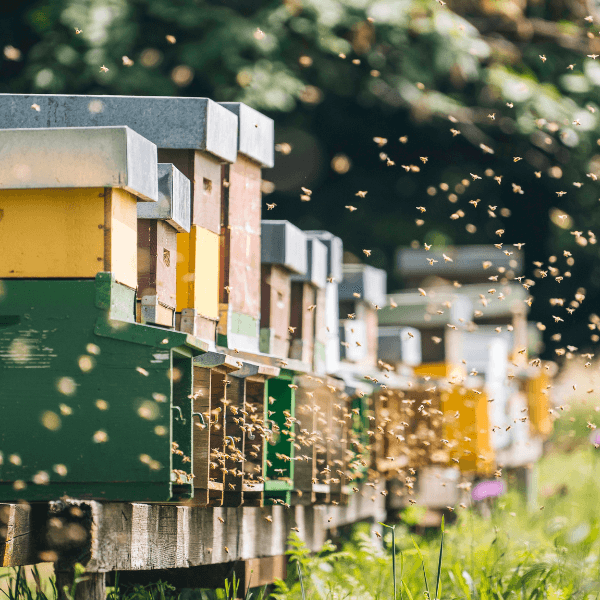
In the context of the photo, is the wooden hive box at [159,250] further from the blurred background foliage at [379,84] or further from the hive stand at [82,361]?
the blurred background foliage at [379,84]

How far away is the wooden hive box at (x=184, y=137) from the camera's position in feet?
9.00

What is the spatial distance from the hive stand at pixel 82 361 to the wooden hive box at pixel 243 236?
30.5 inches

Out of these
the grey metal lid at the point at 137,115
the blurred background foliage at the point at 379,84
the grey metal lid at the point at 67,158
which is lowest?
the grey metal lid at the point at 67,158

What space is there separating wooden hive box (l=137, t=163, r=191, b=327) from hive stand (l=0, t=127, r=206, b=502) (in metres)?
0.25

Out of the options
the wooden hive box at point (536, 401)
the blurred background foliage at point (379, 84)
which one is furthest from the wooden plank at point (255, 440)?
the wooden hive box at point (536, 401)

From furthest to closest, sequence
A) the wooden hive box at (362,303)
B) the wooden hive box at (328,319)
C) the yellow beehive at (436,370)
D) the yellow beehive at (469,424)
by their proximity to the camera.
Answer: the yellow beehive at (436,370) → the yellow beehive at (469,424) → the wooden hive box at (362,303) → the wooden hive box at (328,319)

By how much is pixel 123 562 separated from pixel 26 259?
0.84 meters

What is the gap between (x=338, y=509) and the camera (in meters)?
4.34

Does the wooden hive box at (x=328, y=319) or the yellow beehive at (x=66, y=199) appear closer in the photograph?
the yellow beehive at (x=66, y=199)

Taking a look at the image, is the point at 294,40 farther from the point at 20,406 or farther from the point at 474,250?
the point at 20,406

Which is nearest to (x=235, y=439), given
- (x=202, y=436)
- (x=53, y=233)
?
(x=202, y=436)

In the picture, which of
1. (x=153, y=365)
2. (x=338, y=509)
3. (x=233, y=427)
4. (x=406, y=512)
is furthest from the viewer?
(x=406, y=512)

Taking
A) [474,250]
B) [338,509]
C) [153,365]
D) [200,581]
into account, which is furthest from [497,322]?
[153,365]

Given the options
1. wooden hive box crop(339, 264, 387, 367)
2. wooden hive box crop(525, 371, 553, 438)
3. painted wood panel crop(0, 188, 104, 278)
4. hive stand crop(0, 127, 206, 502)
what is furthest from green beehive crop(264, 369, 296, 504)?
wooden hive box crop(525, 371, 553, 438)
